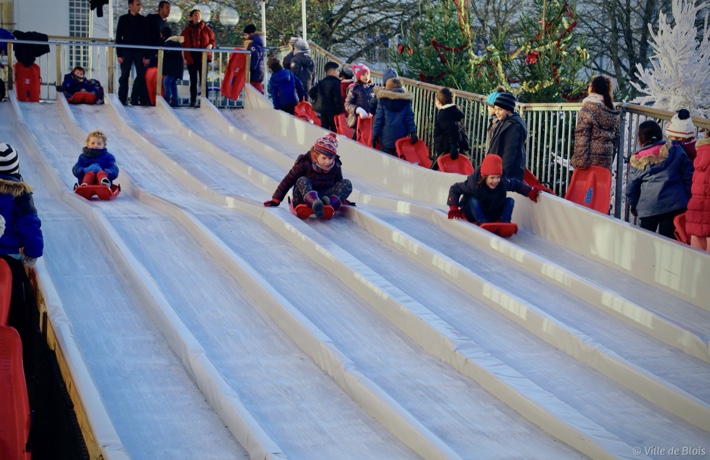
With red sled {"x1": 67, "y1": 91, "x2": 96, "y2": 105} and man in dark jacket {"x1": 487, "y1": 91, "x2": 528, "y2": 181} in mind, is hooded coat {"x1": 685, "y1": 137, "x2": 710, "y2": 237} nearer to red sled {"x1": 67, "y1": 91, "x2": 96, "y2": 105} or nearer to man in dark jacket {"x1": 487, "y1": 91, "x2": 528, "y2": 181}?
man in dark jacket {"x1": 487, "y1": 91, "x2": 528, "y2": 181}

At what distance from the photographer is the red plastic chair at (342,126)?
15.8 meters

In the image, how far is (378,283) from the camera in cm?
818

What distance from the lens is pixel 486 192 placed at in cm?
972

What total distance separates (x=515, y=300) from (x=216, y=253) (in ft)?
8.54

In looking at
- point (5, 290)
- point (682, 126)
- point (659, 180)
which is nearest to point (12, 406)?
point (5, 290)

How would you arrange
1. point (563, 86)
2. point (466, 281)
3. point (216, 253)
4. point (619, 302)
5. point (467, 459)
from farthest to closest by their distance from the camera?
point (563, 86) → point (216, 253) → point (466, 281) → point (619, 302) → point (467, 459)

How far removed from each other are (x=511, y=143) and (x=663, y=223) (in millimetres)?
1830

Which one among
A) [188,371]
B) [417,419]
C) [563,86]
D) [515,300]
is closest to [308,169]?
[515,300]

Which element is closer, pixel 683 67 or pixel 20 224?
pixel 20 224

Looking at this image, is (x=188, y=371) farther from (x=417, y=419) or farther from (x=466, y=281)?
(x=466, y=281)

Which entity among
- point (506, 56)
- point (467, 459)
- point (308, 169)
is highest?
point (506, 56)

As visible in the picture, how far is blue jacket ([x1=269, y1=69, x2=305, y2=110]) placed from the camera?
16.6m

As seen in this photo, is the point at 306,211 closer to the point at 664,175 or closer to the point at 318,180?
the point at 318,180

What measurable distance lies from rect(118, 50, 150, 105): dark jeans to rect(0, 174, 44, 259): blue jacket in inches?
400
